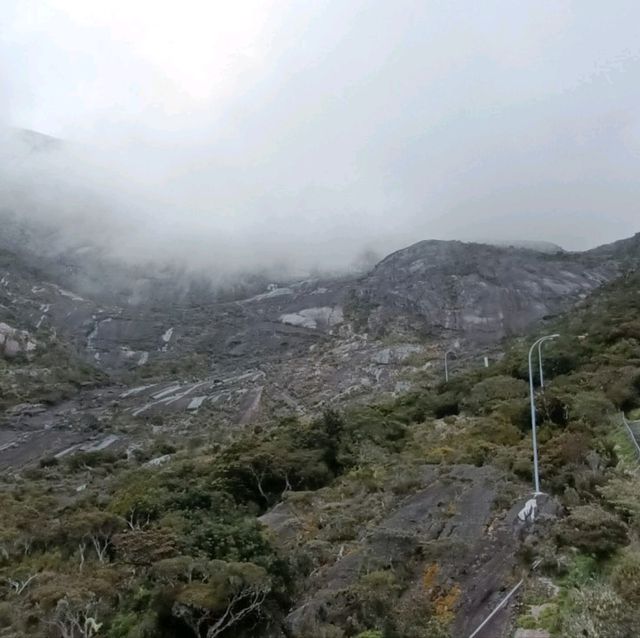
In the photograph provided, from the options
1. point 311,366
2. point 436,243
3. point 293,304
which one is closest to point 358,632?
point 311,366

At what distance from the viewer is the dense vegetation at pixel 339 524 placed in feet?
50.9

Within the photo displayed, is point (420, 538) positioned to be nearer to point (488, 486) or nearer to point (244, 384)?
point (488, 486)

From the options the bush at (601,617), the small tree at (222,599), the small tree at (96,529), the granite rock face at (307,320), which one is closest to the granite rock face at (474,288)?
the granite rock face at (307,320)

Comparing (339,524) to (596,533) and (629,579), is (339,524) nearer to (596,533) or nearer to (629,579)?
(596,533)

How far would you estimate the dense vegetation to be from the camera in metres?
15.5

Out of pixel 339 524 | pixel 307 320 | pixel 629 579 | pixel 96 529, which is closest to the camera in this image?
pixel 629 579

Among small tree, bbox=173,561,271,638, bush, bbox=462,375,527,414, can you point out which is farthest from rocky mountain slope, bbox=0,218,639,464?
small tree, bbox=173,561,271,638

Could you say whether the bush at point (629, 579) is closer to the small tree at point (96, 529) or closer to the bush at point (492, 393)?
the small tree at point (96, 529)

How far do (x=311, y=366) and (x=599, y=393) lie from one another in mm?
80769

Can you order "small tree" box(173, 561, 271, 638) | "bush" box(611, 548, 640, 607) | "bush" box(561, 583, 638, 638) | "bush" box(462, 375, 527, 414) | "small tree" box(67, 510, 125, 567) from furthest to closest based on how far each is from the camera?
"bush" box(462, 375, 527, 414), "small tree" box(67, 510, 125, 567), "small tree" box(173, 561, 271, 638), "bush" box(611, 548, 640, 607), "bush" box(561, 583, 638, 638)

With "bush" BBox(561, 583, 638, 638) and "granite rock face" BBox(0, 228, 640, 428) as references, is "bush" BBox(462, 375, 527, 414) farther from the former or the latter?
"granite rock face" BBox(0, 228, 640, 428)

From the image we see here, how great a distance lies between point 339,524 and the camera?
24.2 meters

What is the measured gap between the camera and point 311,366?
114m

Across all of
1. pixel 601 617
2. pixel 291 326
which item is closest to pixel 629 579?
pixel 601 617
